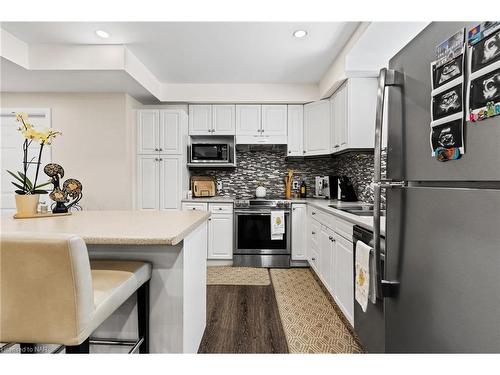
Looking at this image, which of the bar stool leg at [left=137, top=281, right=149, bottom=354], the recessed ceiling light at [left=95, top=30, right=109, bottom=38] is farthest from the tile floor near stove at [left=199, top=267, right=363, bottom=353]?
the recessed ceiling light at [left=95, top=30, right=109, bottom=38]

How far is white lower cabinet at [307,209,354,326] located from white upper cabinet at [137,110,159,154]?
2.33m

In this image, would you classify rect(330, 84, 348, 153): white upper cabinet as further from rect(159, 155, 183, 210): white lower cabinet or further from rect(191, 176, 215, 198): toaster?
rect(159, 155, 183, 210): white lower cabinet

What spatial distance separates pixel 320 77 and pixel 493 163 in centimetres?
340

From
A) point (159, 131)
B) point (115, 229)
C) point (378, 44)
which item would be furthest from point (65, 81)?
point (378, 44)

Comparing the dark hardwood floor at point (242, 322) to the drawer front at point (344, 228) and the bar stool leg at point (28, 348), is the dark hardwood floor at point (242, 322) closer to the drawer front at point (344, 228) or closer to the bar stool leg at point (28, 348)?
the drawer front at point (344, 228)

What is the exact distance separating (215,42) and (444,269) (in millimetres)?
2749

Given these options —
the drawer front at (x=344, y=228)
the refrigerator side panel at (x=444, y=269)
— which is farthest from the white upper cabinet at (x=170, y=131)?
the refrigerator side panel at (x=444, y=269)

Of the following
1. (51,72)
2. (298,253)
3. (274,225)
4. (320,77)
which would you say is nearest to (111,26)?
(51,72)

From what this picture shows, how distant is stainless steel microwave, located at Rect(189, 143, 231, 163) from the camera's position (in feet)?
13.3

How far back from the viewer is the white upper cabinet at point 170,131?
12.7 feet

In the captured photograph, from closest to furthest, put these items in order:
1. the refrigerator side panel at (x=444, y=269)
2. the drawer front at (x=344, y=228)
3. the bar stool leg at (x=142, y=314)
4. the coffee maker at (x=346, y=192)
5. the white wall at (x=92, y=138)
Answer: the refrigerator side panel at (x=444, y=269) → the bar stool leg at (x=142, y=314) → the drawer front at (x=344, y=228) → the coffee maker at (x=346, y=192) → the white wall at (x=92, y=138)

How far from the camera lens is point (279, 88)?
13.2ft

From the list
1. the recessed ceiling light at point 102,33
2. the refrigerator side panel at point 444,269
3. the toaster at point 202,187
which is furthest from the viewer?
the toaster at point 202,187

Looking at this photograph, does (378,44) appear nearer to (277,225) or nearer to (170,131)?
(277,225)
